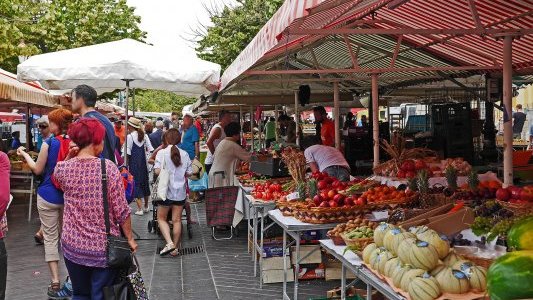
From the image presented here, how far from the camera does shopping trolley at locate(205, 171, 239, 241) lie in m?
10.9

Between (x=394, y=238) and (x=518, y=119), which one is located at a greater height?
(x=518, y=119)

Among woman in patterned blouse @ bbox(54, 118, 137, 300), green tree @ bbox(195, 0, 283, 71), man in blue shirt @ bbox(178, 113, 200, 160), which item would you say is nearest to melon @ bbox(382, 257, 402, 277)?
woman in patterned blouse @ bbox(54, 118, 137, 300)

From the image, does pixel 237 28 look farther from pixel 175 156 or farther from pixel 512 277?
pixel 512 277

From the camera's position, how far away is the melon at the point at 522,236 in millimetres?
2840

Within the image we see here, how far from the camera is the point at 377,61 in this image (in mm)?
12398

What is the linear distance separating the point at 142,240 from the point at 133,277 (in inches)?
244

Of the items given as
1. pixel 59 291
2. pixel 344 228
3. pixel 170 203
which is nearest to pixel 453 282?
pixel 344 228

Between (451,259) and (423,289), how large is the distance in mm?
566

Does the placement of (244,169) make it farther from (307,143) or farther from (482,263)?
(482,263)

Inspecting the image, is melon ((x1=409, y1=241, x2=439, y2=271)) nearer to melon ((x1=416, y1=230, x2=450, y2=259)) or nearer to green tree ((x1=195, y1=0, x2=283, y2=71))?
melon ((x1=416, y1=230, x2=450, y2=259))

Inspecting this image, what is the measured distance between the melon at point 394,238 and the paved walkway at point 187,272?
317cm

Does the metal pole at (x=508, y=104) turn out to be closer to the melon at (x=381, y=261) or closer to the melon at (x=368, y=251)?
the melon at (x=368, y=251)

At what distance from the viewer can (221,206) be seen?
11.0 meters

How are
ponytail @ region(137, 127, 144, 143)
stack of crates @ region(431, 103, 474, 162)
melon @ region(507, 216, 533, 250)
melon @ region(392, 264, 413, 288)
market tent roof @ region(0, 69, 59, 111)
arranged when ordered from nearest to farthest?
melon @ region(507, 216, 533, 250)
melon @ region(392, 264, 413, 288)
market tent roof @ region(0, 69, 59, 111)
ponytail @ region(137, 127, 144, 143)
stack of crates @ region(431, 103, 474, 162)
